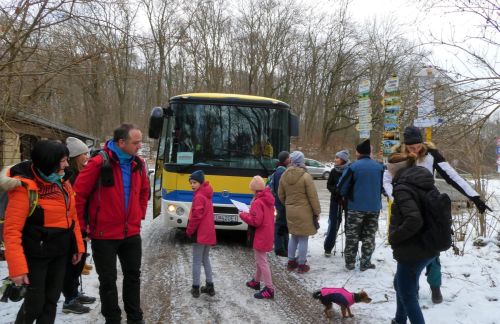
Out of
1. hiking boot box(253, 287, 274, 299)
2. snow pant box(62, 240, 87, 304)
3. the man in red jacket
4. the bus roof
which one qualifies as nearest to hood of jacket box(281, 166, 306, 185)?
hiking boot box(253, 287, 274, 299)

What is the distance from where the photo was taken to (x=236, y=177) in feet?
25.0

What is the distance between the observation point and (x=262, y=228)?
515cm

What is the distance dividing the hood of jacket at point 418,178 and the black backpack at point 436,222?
0.28 ft

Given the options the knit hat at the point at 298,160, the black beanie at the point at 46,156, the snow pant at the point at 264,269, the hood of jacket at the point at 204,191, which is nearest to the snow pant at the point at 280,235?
the knit hat at the point at 298,160

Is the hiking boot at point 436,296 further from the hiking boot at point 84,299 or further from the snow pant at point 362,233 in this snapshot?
the hiking boot at point 84,299

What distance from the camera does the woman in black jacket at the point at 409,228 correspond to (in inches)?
132

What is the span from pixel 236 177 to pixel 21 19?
4196mm

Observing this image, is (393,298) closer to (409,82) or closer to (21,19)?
(409,82)

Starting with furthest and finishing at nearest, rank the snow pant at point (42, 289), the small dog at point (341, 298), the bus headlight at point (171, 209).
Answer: the bus headlight at point (171, 209) → the small dog at point (341, 298) → the snow pant at point (42, 289)

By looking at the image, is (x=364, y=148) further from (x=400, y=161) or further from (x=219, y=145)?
(x=219, y=145)

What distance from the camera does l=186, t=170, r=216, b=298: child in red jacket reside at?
196 inches

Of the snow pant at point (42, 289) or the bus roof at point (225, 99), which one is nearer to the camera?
the snow pant at point (42, 289)

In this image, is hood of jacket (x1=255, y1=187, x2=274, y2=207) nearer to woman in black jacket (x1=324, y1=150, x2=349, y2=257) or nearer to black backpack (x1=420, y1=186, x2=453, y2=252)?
woman in black jacket (x1=324, y1=150, x2=349, y2=257)

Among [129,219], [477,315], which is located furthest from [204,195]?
[477,315]
